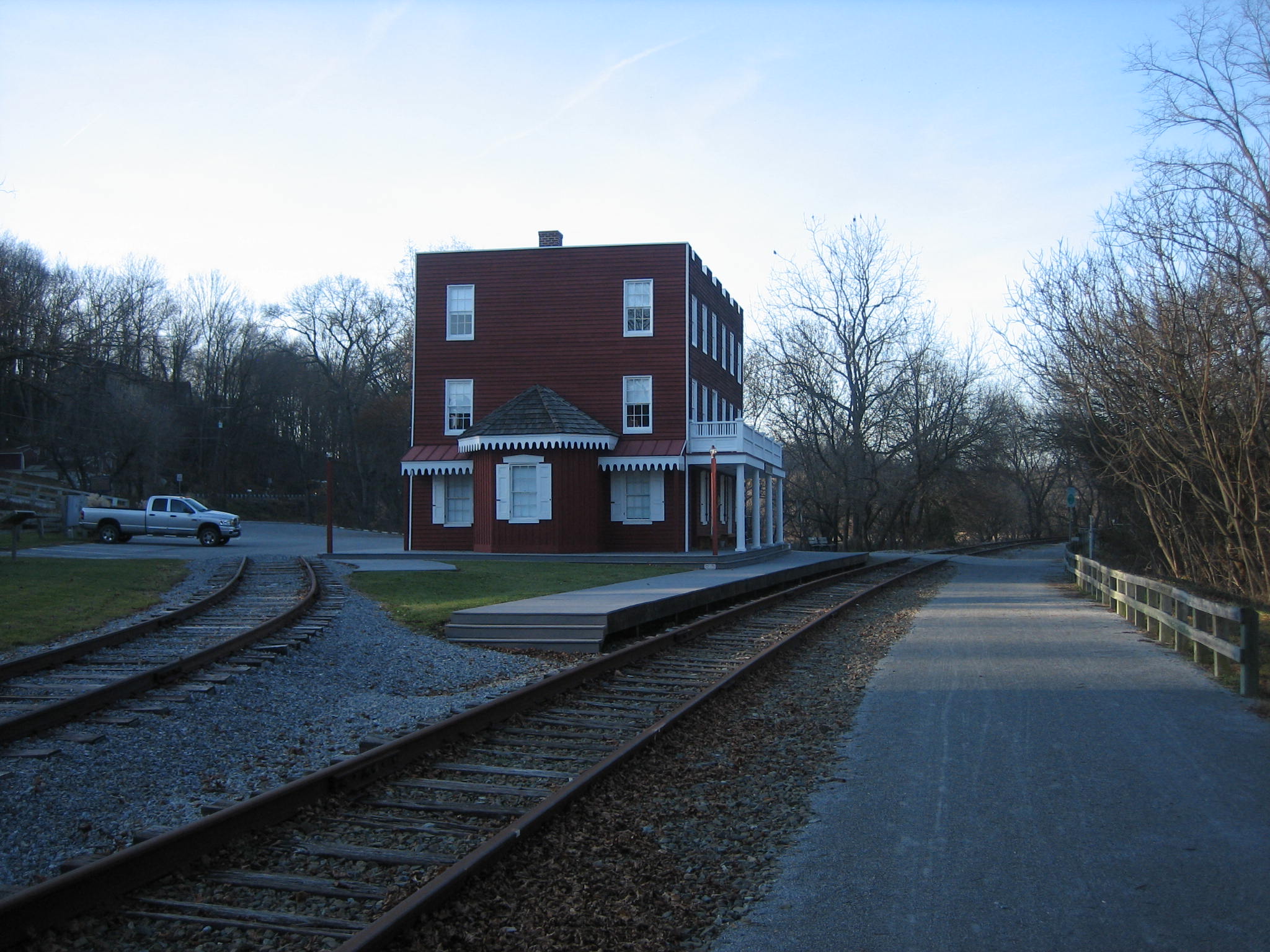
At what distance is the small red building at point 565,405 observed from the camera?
30.2 meters

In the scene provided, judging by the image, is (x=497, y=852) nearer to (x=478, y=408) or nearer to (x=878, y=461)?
(x=478, y=408)

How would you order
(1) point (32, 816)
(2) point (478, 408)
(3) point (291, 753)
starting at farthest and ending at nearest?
(2) point (478, 408) < (3) point (291, 753) < (1) point (32, 816)

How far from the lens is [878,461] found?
54.5 m

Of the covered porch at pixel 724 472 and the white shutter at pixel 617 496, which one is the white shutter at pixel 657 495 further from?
the covered porch at pixel 724 472

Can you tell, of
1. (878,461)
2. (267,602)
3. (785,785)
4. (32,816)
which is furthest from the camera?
(878,461)

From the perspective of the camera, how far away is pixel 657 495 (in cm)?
3169

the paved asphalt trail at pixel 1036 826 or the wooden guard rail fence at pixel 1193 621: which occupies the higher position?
the wooden guard rail fence at pixel 1193 621

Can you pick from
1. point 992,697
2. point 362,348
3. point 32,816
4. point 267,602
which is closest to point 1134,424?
point 992,697

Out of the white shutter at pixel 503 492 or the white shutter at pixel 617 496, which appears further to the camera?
the white shutter at pixel 617 496

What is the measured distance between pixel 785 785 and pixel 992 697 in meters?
3.64

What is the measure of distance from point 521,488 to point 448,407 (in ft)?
15.9

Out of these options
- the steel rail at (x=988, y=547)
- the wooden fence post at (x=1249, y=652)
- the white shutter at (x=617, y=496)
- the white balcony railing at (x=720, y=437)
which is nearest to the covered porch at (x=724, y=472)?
the white balcony railing at (x=720, y=437)

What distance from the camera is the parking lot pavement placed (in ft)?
89.5

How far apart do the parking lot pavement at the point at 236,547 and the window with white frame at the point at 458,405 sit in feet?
14.1
